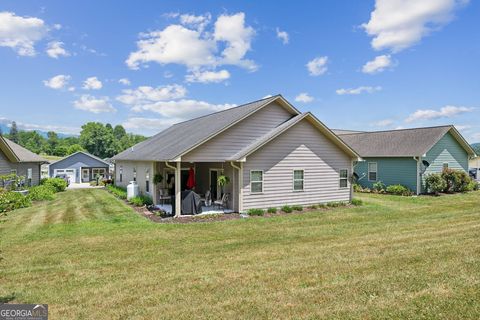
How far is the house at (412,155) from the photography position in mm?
22156

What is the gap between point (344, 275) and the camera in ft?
21.2

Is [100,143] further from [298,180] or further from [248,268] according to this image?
[248,268]

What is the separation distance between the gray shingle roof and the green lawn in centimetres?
1042

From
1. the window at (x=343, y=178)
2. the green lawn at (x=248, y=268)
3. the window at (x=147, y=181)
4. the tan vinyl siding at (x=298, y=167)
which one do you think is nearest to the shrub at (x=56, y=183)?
the window at (x=147, y=181)

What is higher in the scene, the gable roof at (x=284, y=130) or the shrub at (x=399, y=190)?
the gable roof at (x=284, y=130)

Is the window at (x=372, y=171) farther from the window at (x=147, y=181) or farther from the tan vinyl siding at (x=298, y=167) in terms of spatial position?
the window at (x=147, y=181)

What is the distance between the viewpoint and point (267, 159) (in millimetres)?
15000

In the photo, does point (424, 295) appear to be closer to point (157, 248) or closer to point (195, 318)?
point (195, 318)

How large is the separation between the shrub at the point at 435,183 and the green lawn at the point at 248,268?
31.5ft


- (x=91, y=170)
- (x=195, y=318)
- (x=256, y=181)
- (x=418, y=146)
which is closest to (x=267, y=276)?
(x=195, y=318)

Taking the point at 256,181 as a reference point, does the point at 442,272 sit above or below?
Answer: below

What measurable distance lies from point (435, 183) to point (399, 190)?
93.0 inches

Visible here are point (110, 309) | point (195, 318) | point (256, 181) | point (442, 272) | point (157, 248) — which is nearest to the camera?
point (195, 318)

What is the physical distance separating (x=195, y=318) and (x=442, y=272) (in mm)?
5079
